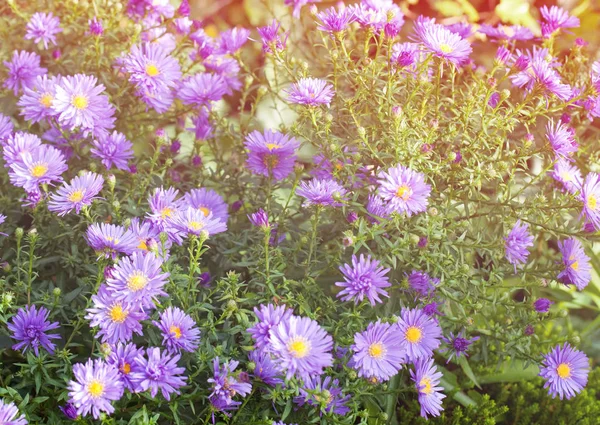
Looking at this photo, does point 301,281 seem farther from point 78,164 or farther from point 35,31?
point 35,31

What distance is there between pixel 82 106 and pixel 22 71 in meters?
0.30

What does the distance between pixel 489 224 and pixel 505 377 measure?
1.37 feet

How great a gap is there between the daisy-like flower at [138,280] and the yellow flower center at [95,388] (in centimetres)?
13

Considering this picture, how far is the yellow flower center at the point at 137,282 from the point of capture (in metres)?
1.18

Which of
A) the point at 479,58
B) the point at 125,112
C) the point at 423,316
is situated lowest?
A: the point at 423,316

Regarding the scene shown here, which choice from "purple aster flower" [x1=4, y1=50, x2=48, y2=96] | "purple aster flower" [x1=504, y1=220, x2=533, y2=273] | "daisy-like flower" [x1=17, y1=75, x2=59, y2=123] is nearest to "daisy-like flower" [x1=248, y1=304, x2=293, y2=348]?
"purple aster flower" [x1=504, y1=220, x2=533, y2=273]

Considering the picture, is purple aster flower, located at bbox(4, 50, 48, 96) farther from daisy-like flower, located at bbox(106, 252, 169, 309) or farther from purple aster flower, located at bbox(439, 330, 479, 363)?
purple aster flower, located at bbox(439, 330, 479, 363)

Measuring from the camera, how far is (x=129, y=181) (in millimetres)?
1752

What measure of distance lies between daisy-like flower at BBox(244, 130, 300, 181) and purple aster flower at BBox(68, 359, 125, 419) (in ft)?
1.87

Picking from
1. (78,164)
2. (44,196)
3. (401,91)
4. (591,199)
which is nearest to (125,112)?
(78,164)

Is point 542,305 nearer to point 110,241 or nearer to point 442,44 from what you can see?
A: point 442,44

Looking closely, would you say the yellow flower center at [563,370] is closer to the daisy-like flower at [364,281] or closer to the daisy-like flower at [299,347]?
the daisy-like flower at [364,281]

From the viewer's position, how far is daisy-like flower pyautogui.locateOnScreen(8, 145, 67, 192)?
1.41 metres

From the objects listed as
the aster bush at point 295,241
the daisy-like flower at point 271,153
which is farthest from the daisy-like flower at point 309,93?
the daisy-like flower at point 271,153
